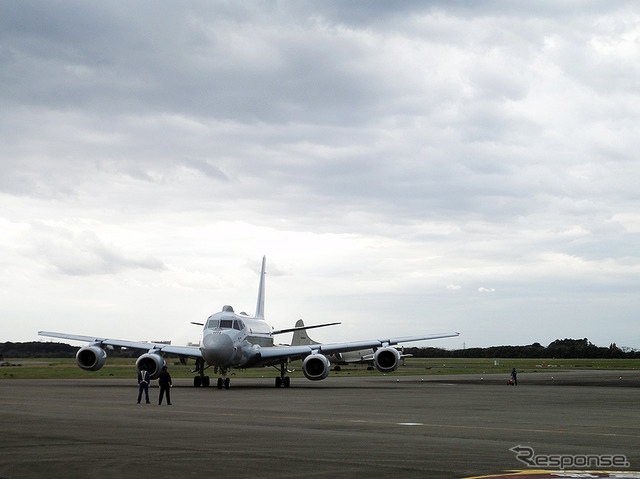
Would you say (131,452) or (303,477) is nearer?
(303,477)

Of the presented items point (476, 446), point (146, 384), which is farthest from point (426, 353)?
point (476, 446)

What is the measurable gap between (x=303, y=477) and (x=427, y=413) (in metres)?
14.9

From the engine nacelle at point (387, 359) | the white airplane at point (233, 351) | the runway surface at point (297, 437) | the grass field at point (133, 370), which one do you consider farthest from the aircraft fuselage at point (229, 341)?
the grass field at point (133, 370)

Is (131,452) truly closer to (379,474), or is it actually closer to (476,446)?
(379,474)

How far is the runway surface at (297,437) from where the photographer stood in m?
13.2

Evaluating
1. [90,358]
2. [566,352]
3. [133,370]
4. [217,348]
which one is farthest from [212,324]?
[566,352]

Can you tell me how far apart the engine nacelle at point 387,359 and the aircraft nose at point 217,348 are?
344 inches

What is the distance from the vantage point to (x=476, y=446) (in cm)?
1659

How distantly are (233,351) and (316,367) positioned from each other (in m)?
4.97

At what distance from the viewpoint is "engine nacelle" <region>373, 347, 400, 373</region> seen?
47.2 metres

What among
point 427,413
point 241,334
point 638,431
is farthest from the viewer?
point 241,334

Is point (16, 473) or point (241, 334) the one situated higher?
point (241, 334)

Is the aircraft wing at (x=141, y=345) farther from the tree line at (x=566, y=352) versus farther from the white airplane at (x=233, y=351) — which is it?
the tree line at (x=566, y=352)

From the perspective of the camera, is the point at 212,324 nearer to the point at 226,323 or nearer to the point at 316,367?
the point at 226,323
